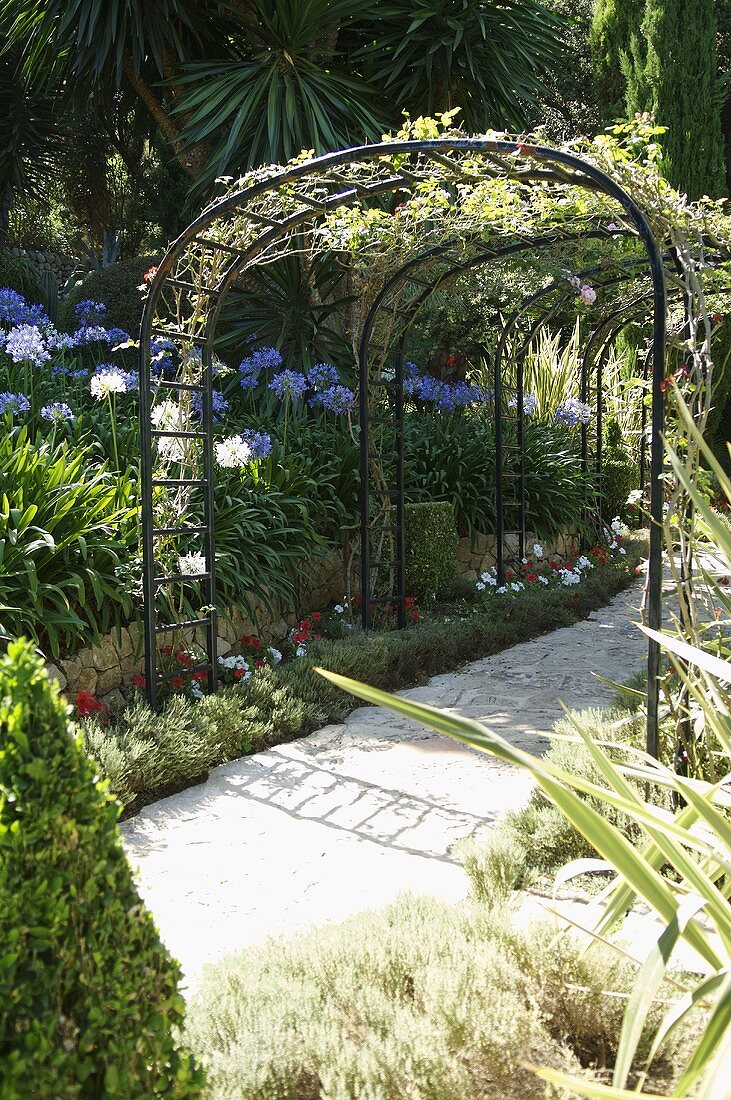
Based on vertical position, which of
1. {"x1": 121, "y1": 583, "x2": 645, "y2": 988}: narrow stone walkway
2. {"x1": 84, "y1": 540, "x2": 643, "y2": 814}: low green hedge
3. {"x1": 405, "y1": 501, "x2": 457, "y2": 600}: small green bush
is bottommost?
{"x1": 121, "y1": 583, "x2": 645, "y2": 988}: narrow stone walkway

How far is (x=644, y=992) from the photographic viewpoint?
1.21m

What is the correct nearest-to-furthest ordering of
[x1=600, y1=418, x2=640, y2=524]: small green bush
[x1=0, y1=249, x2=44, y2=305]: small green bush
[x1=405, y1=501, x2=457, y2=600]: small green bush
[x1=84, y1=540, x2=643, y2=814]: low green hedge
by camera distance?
1. [x1=84, y1=540, x2=643, y2=814]: low green hedge
2. [x1=405, y1=501, x2=457, y2=600]: small green bush
3. [x1=0, y1=249, x2=44, y2=305]: small green bush
4. [x1=600, y1=418, x2=640, y2=524]: small green bush

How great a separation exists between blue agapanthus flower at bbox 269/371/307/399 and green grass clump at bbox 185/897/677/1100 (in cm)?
494

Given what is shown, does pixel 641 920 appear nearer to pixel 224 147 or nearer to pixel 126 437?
pixel 126 437

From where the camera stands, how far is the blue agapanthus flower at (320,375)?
696 cm

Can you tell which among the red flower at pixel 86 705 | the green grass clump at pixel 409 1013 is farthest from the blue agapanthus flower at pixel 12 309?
the green grass clump at pixel 409 1013

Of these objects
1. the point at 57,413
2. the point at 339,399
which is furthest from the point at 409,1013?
the point at 339,399

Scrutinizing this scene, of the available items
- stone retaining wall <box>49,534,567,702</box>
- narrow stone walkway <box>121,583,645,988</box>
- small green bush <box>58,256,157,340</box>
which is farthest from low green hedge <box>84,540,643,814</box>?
small green bush <box>58,256,157,340</box>

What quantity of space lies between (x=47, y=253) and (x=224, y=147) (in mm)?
8254

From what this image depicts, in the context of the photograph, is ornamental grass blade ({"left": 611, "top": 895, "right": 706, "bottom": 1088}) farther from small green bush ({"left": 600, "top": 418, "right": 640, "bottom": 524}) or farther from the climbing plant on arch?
small green bush ({"left": 600, "top": 418, "right": 640, "bottom": 524})

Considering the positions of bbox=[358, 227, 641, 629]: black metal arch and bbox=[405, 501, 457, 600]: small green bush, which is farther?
bbox=[405, 501, 457, 600]: small green bush

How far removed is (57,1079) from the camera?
1145mm

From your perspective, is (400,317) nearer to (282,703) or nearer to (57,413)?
(57,413)

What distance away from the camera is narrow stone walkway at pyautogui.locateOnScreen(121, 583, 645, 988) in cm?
274
